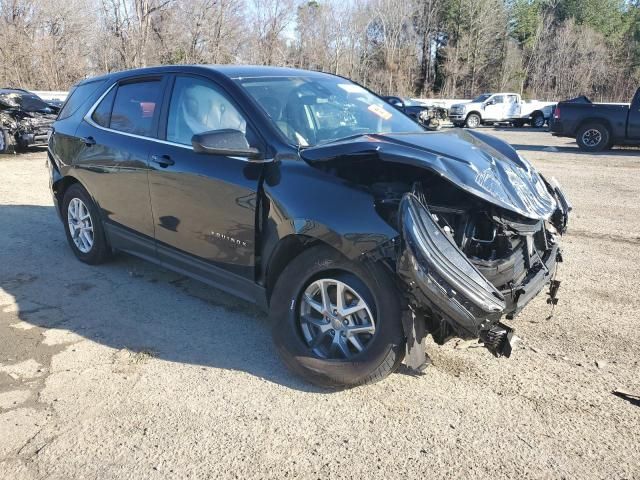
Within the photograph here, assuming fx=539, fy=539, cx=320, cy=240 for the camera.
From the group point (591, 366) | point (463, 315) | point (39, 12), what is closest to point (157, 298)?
point (463, 315)

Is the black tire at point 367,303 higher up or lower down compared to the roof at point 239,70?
lower down

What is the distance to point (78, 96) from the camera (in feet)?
18.0

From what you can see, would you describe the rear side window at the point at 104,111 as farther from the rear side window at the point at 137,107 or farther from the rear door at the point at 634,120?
the rear door at the point at 634,120

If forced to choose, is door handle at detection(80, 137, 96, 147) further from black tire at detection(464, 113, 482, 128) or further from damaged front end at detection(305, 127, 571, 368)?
black tire at detection(464, 113, 482, 128)

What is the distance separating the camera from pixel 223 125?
3.77 meters

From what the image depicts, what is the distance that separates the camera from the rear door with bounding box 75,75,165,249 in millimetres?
4344

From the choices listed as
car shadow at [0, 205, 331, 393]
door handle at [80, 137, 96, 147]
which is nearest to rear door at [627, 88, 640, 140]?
car shadow at [0, 205, 331, 393]

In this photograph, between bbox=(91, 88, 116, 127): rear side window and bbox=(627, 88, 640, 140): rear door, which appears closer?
bbox=(91, 88, 116, 127): rear side window

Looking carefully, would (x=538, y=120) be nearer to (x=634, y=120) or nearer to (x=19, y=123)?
(x=634, y=120)

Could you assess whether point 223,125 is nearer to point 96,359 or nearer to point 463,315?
point 96,359

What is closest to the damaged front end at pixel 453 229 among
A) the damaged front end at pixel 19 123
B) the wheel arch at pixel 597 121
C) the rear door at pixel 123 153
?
the rear door at pixel 123 153

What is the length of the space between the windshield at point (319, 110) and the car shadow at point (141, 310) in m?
1.46

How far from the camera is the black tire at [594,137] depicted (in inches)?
602

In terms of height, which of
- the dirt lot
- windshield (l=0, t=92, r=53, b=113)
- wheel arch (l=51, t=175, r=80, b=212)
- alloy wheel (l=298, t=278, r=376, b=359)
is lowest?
the dirt lot
